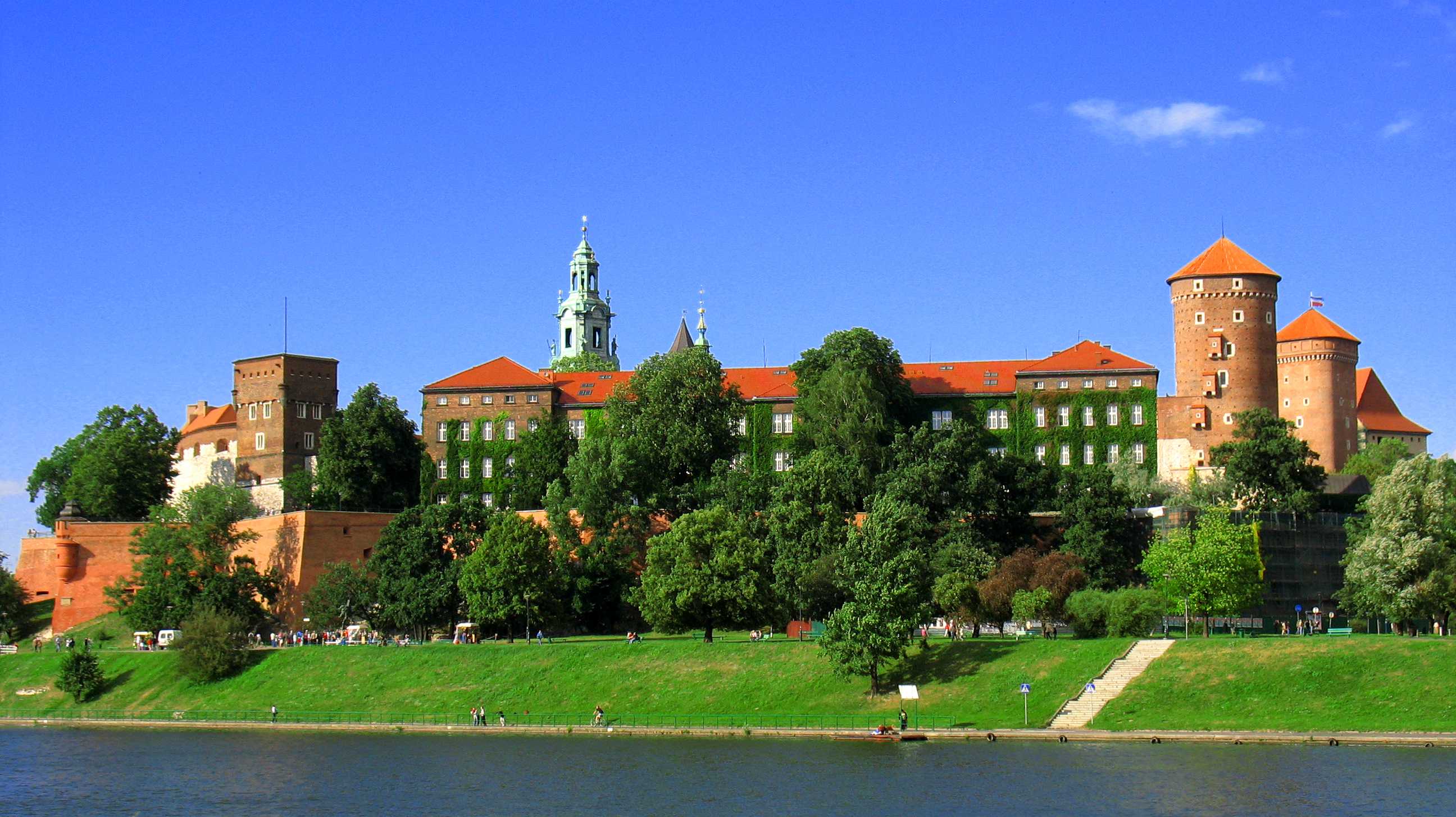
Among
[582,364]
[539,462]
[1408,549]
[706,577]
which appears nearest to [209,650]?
[706,577]

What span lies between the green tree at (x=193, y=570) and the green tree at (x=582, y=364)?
1572 inches

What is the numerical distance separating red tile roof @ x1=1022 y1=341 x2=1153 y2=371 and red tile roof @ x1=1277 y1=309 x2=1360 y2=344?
19727 mm

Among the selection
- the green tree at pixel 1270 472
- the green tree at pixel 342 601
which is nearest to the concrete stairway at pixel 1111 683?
the green tree at pixel 1270 472

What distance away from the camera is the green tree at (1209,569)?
57.8m

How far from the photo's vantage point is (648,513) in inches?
2876

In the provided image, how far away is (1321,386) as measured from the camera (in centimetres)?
9862

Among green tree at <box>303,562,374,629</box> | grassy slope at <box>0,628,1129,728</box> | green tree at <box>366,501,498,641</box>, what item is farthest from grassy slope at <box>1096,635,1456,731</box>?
green tree at <box>303,562,374,629</box>

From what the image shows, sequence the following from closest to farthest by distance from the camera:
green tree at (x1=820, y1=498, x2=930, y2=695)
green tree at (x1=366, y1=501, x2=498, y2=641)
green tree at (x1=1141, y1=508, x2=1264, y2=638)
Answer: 1. green tree at (x1=820, y1=498, x2=930, y2=695)
2. green tree at (x1=1141, y1=508, x2=1264, y2=638)
3. green tree at (x1=366, y1=501, x2=498, y2=641)

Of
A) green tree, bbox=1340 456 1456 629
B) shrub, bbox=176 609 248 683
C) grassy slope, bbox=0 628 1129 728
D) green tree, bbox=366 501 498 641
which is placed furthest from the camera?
green tree, bbox=366 501 498 641

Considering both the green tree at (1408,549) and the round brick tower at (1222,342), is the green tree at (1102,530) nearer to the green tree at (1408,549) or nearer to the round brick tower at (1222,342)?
the green tree at (1408,549)

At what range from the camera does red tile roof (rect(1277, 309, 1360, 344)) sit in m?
100

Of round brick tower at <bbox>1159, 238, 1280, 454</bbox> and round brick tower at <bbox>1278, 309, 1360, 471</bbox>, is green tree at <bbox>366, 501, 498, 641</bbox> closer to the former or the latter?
round brick tower at <bbox>1159, 238, 1280, 454</bbox>

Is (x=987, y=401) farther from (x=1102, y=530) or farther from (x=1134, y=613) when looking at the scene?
(x=1134, y=613)

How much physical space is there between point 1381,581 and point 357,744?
3273cm
